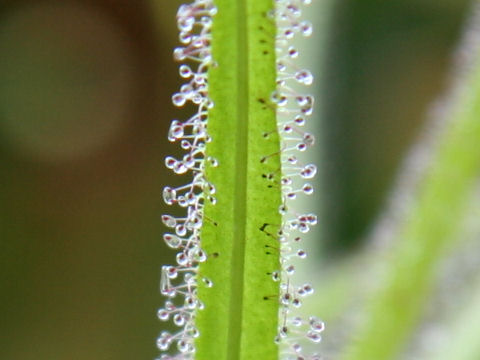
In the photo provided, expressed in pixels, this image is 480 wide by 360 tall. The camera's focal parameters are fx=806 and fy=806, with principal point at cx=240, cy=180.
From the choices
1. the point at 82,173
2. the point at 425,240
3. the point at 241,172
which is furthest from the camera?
the point at 82,173

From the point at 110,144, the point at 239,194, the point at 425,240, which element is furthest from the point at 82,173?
the point at 239,194

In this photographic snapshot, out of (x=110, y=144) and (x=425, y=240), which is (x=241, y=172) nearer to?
(x=425, y=240)

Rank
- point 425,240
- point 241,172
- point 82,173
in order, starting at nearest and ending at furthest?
point 241,172 → point 425,240 → point 82,173

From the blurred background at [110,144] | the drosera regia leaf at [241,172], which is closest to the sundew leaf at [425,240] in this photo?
the drosera regia leaf at [241,172]

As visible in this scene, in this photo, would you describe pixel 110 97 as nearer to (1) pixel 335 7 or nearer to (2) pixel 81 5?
(2) pixel 81 5

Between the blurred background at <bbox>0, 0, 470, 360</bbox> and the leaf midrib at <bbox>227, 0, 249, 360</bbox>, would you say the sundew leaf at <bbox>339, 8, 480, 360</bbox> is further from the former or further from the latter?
the blurred background at <bbox>0, 0, 470, 360</bbox>

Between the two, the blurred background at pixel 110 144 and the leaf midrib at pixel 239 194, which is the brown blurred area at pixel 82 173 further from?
the leaf midrib at pixel 239 194

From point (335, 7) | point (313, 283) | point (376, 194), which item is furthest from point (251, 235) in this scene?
point (376, 194)
